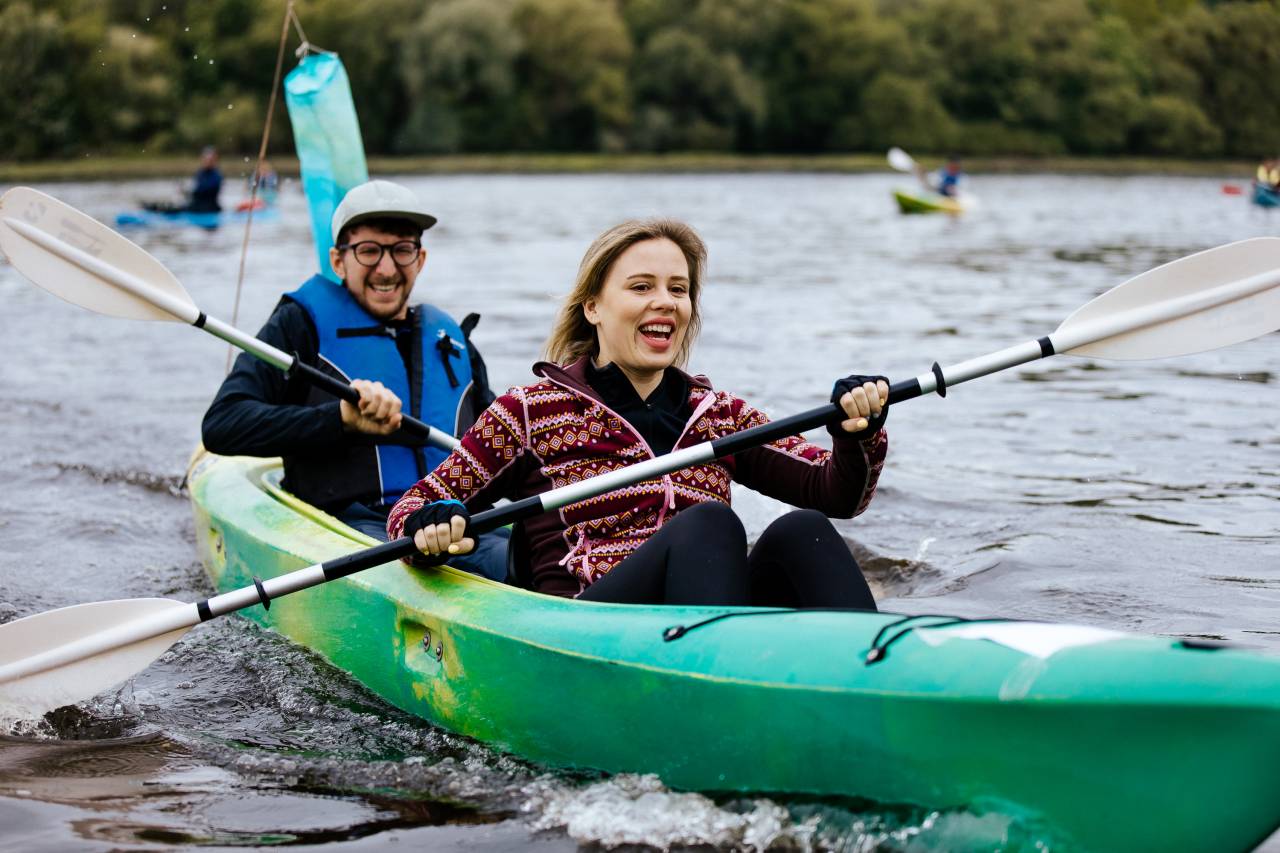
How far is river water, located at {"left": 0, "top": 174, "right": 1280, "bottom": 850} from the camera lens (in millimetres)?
3258

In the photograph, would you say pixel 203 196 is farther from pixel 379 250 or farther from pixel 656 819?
pixel 656 819

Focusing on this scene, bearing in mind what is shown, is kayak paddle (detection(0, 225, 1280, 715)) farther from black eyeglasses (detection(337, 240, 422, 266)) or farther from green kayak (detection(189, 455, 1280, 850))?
black eyeglasses (detection(337, 240, 422, 266))

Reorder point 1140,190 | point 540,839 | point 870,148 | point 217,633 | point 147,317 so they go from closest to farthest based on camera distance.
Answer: point 540,839
point 147,317
point 217,633
point 1140,190
point 870,148

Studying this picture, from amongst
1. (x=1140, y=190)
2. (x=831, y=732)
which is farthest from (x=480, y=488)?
(x=1140, y=190)

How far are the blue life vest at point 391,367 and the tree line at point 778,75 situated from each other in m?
42.7

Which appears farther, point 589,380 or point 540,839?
point 589,380

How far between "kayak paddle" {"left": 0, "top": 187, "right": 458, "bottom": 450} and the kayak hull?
2580 centimetres

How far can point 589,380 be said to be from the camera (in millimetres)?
3602

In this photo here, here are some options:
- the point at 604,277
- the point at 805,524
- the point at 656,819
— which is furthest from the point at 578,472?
the point at 656,819

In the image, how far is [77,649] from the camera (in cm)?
391

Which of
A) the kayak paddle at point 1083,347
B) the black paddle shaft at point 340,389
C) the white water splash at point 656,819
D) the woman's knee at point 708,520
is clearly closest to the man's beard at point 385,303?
the black paddle shaft at point 340,389

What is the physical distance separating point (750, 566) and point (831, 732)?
2.31 feet

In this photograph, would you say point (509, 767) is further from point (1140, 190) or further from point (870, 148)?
point (870, 148)

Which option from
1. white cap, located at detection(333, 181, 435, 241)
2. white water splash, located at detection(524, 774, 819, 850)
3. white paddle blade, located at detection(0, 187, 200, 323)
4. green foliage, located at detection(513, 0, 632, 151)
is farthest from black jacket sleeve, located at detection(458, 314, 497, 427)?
green foliage, located at detection(513, 0, 632, 151)
